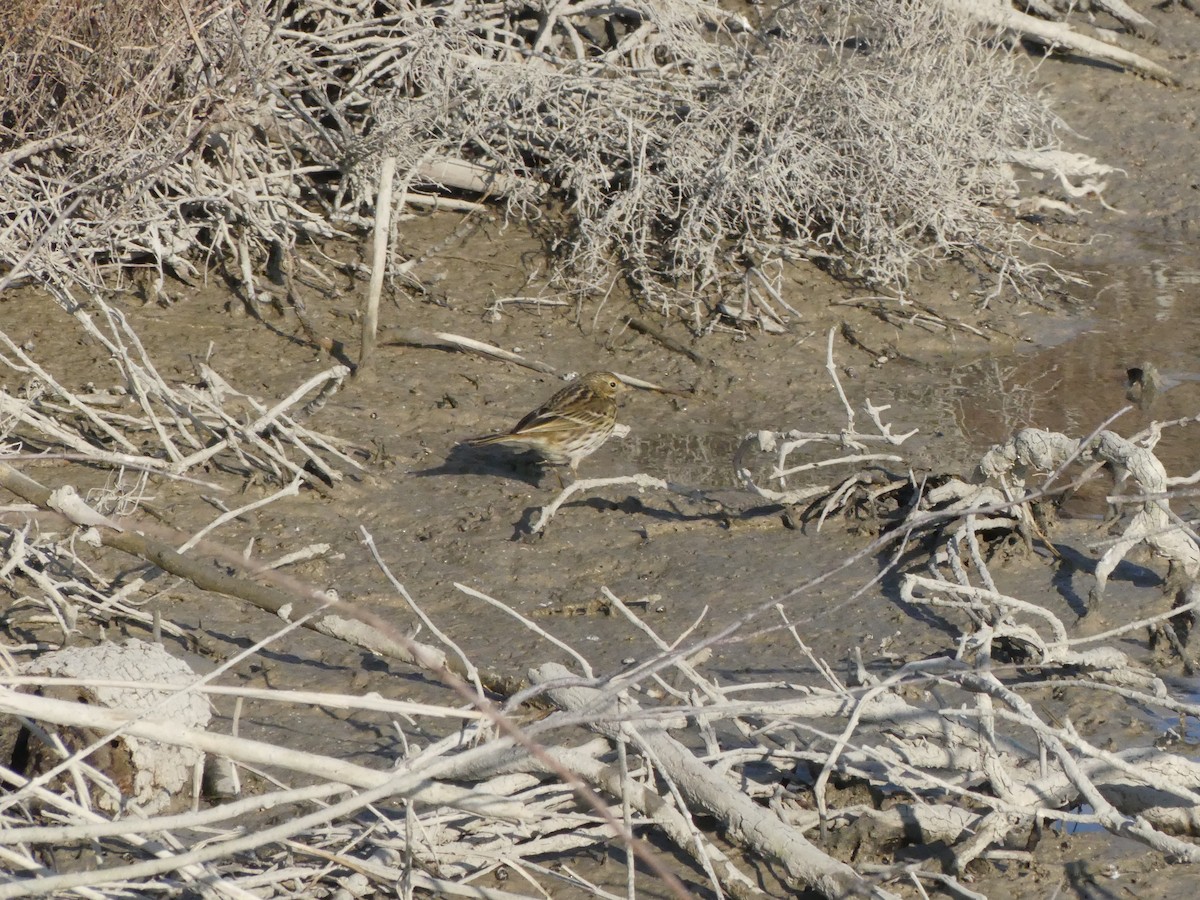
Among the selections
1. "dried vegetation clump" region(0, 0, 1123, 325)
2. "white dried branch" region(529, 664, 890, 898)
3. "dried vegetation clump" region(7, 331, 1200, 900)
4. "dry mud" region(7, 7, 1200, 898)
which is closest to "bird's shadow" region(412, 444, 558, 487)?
"dry mud" region(7, 7, 1200, 898)

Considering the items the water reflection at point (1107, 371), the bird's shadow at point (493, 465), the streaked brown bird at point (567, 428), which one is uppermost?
the water reflection at point (1107, 371)

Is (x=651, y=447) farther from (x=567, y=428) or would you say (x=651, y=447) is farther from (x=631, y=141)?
(x=631, y=141)

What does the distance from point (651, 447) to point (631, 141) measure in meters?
2.05

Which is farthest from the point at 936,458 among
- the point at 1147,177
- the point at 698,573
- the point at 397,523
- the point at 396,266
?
the point at 1147,177

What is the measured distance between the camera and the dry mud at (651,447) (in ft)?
17.6

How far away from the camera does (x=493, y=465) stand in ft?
22.8

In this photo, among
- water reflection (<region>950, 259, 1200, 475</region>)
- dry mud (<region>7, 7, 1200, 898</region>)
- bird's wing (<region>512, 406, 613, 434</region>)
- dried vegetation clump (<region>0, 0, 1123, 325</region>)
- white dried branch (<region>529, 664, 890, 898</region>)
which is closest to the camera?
white dried branch (<region>529, 664, 890, 898</region>)

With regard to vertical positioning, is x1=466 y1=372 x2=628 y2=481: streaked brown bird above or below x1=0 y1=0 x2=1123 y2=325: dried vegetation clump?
below

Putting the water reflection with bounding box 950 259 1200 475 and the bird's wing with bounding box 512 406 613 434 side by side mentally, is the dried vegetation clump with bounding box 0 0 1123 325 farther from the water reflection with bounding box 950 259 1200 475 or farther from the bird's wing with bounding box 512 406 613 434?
the bird's wing with bounding box 512 406 613 434

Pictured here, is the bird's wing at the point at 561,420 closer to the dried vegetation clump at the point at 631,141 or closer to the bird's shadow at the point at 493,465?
the bird's shadow at the point at 493,465

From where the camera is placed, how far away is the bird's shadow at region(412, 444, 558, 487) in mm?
6828

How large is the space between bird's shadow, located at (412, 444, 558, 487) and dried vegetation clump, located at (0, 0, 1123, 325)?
1.64 meters

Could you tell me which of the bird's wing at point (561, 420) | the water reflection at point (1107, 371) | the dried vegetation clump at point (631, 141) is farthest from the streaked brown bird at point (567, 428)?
the water reflection at point (1107, 371)

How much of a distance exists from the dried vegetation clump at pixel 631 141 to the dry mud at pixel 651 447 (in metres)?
0.28
